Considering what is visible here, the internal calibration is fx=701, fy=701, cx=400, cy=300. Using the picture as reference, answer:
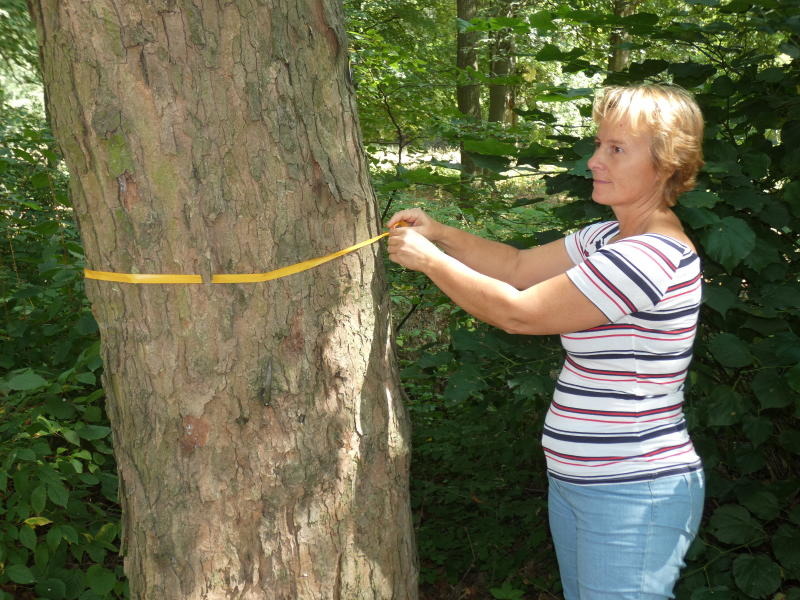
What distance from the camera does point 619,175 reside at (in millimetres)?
1801

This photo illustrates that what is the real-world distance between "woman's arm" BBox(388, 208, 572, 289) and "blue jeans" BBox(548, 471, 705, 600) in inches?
27.4

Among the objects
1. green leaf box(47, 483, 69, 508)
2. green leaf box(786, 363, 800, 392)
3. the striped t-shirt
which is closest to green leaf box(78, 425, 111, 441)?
green leaf box(47, 483, 69, 508)

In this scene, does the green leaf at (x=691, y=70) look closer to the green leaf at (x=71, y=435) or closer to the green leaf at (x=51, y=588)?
the green leaf at (x=71, y=435)

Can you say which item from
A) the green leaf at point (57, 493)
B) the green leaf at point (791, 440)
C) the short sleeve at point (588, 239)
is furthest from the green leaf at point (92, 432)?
the green leaf at point (791, 440)

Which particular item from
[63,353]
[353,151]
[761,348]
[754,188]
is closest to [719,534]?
[761,348]

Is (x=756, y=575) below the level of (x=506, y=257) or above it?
below

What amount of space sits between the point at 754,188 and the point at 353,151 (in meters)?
Result: 1.37

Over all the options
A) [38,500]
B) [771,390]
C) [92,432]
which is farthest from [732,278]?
[38,500]

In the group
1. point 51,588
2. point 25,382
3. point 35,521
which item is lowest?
point 51,588

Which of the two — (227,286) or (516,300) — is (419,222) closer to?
(516,300)

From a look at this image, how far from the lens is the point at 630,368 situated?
173cm

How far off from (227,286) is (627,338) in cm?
96

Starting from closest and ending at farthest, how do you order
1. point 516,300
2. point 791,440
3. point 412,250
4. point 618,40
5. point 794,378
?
point 516,300, point 412,250, point 794,378, point 791,440, point 618,40

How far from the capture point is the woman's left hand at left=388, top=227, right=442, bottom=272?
1.78m
